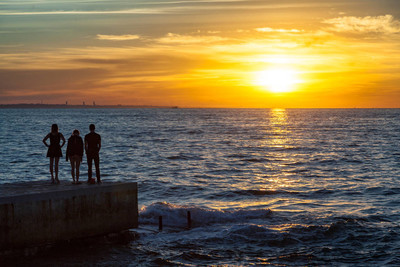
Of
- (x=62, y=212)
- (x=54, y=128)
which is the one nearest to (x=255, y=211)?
(x=54, y=128)

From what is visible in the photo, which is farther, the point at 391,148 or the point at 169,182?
the point at 391,148

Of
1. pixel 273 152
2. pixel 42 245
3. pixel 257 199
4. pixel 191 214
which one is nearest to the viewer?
pixel 42 245

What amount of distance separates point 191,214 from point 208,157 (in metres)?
27.0

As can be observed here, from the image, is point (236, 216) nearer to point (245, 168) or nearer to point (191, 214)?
point (191, 214)

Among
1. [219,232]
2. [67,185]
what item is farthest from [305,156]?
[67,185]

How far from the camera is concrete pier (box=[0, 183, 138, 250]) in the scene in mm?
12031

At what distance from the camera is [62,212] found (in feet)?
42.0

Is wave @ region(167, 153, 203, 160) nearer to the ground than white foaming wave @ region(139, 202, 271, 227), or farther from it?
nearer to the ground

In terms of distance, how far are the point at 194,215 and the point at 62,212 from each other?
22.9ft

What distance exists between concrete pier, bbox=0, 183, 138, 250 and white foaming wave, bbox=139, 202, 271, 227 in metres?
3.66

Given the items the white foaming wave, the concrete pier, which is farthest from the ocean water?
the concrete pier

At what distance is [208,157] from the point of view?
4581 cm

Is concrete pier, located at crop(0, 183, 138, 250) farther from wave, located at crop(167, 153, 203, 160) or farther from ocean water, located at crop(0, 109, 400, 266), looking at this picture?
wave, located at crop(167, 153, 203, 160)

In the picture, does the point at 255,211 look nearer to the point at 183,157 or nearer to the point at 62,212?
the point at 62,212
